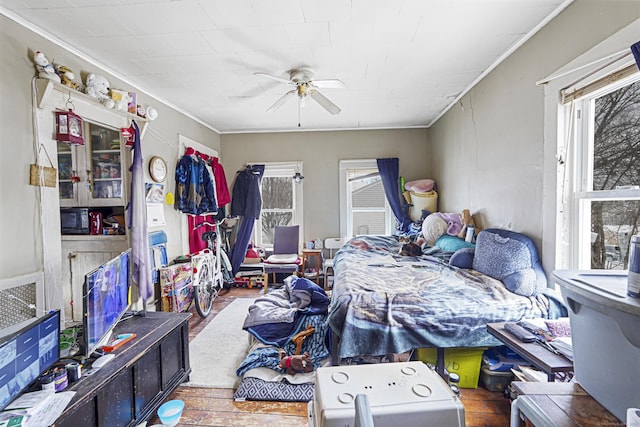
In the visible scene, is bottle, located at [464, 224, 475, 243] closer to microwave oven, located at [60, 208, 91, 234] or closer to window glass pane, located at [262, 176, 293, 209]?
window glass pane, located at [262, 176, 293, 209]

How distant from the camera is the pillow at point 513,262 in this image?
1.88m

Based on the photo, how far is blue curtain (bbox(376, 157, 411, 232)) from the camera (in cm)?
443

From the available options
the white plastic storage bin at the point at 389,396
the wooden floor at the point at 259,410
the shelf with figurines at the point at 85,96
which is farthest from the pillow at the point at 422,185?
the white plastic storage bin at the point at 389,396

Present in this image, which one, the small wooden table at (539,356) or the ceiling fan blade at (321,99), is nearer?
the small wooden table at (539,356)

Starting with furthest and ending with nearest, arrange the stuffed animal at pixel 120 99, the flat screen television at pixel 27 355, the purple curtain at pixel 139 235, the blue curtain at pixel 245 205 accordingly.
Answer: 1. the blue curtain at pixel 245 205
2. the purple curtain at pixel 139 235
3. the stuffed animal at pixel 120 99
4. the flat screen television at pixel 27 355

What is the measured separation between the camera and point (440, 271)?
2.50 m

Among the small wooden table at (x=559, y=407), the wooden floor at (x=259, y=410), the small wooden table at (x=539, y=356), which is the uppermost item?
the small wooden table at (x=559, y=407)

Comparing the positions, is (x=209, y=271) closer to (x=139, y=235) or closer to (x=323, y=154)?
(x=139, y=235)

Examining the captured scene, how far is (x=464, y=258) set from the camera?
253cm

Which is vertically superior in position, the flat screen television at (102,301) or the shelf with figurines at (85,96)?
the shelf with figurines at (85,96)

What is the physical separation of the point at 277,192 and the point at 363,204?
1.49 meters

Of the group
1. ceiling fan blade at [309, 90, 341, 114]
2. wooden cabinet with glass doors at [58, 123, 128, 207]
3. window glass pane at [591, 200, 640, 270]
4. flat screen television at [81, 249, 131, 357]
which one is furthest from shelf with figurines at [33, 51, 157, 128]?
window glass pane at [591, 200, 640, 270]

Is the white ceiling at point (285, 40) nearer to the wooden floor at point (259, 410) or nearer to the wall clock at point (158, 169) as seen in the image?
the wall clock at point (158, 169)

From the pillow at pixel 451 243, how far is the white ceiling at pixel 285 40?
1609 mm
